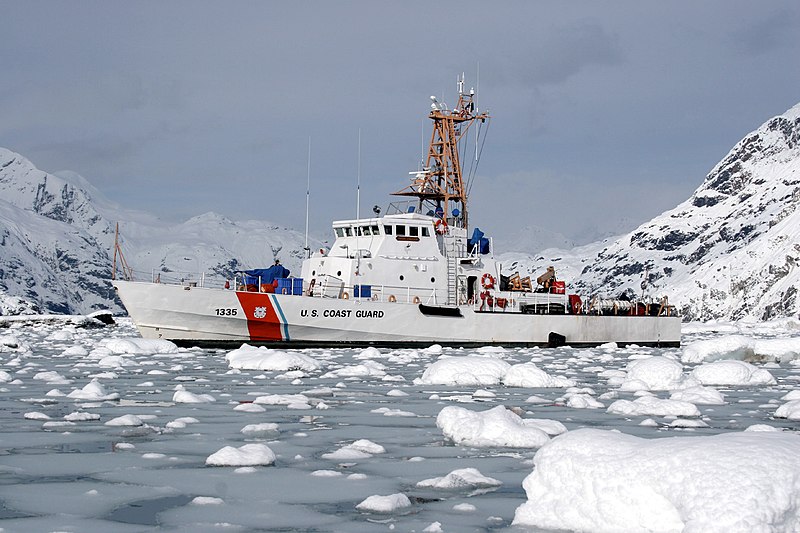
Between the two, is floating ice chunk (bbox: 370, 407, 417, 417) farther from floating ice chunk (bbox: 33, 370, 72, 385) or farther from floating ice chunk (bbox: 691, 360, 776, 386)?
floating ice chunk (bbox: 691, 360, 776, 386)

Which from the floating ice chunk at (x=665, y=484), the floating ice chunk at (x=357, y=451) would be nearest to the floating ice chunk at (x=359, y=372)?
the floating ice chunk at (x=357, y=451)

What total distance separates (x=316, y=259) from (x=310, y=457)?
25.6 metres

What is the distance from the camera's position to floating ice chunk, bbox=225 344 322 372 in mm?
19484

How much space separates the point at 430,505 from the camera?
6.39m

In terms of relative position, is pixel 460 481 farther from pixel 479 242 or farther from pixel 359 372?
pixel 479 242

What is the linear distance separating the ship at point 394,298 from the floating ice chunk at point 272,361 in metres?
8.93

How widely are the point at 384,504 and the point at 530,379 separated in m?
10.6

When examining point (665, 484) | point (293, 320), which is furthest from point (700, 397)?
point (293, 320)

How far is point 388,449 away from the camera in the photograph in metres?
8.94

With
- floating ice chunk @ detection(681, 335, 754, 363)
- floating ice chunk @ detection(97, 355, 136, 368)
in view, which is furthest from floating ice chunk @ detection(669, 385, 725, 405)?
floating ice chunk @ detection(681, 335, 754, 363)

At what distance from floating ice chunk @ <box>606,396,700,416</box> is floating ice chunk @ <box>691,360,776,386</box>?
556cm

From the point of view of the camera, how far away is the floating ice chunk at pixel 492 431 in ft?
29.5

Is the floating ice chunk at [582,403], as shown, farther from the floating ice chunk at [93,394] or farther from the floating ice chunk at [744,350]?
the floating ice chunk at [744,350]

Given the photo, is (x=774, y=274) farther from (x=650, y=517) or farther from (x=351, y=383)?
(x=650, y=517)
